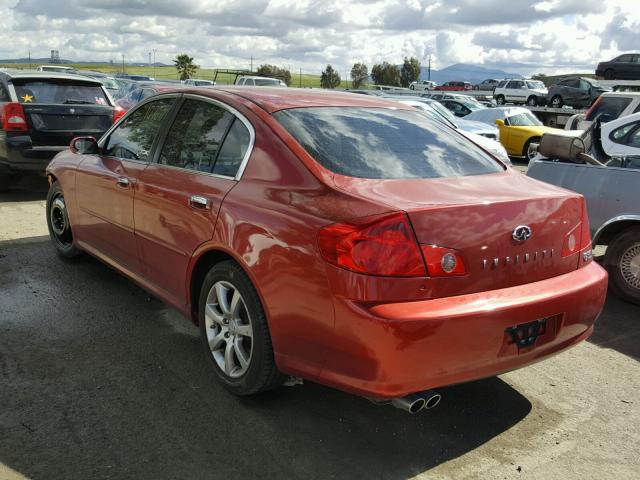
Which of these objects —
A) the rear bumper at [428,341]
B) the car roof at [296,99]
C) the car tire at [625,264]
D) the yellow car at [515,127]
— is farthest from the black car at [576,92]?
the rear bumper at [428,341]

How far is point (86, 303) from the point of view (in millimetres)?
4707

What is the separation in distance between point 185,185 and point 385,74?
86959 mm

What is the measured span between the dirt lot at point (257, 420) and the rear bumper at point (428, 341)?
43cm

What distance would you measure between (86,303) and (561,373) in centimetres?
345

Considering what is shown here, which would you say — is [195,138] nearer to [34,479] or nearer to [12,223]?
[34,479]

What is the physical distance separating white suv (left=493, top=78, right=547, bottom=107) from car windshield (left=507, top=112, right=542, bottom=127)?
18536mm

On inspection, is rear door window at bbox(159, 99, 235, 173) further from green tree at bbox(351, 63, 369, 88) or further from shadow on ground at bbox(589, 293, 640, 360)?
green tree at bbox(351, 63, 369, 88)

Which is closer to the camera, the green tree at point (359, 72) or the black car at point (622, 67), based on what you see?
the black car at point (622, 67)

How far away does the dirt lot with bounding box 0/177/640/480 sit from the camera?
2779 millimetres

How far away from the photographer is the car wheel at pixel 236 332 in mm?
3062

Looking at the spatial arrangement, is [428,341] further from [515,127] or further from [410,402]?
[515,127]

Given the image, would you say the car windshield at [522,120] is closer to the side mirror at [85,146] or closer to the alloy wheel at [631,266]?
the alloy wheel at [631,266]

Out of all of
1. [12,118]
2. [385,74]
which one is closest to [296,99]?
[12,118]

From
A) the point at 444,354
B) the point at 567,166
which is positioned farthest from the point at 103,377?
the point at 567,166
